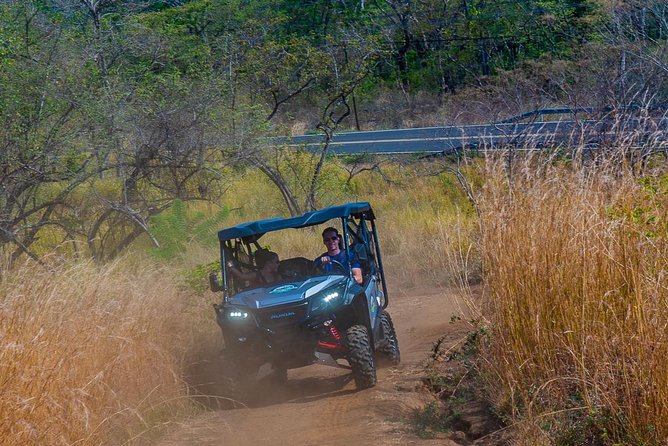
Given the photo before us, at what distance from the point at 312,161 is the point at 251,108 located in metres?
3.02

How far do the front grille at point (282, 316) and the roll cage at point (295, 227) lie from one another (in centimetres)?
83

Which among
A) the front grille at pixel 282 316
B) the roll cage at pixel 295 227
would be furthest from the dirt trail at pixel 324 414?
the roll cage at pixel 295 227

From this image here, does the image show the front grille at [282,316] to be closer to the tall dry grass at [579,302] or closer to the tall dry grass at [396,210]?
the tall dry grass at [579,302]

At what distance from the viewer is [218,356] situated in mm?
9922

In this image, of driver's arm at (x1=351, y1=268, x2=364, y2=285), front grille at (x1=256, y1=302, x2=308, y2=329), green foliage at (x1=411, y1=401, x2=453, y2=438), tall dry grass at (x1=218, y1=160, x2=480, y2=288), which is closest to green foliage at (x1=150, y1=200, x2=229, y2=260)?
tall dry grass at (x1=218, y1=160, x2=480, y2=288)

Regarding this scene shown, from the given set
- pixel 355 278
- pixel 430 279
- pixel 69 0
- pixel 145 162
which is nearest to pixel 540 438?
pixel 355 278

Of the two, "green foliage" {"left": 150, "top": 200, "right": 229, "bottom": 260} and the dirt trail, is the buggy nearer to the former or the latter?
the dirt trail

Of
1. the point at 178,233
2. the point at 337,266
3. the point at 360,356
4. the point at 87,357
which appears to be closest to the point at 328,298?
the point at 360,356

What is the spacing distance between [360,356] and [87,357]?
259 cm

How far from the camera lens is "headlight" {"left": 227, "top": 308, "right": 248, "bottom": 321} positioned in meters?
8.55

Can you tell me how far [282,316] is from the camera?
27.9ft

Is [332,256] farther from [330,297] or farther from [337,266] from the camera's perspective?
[330,297]

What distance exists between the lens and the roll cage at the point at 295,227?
9227 mm

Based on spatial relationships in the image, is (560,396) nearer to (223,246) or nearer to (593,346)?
(593,346)
